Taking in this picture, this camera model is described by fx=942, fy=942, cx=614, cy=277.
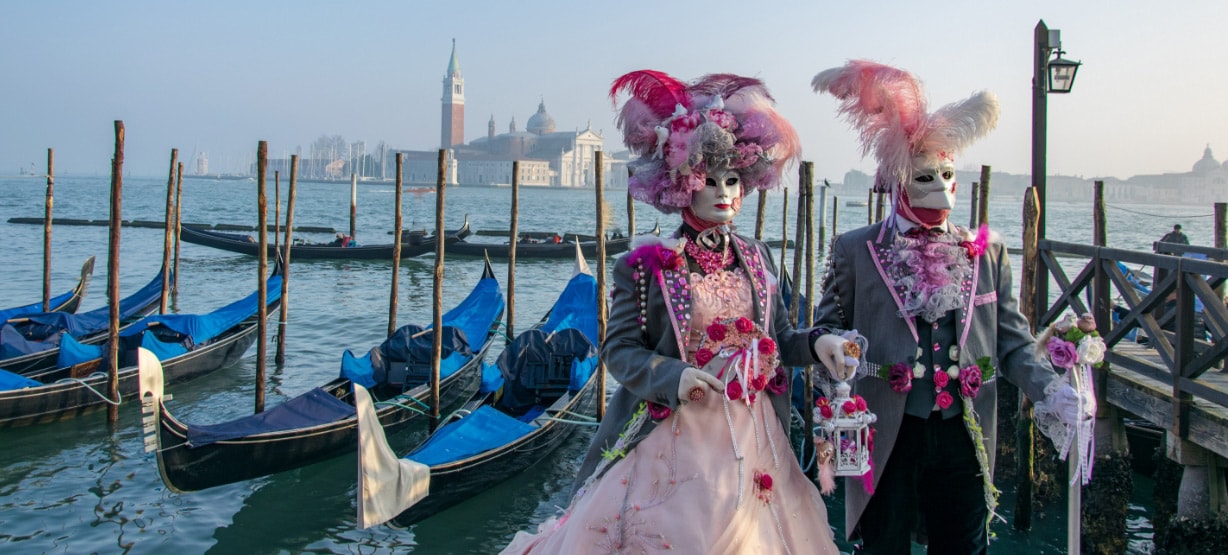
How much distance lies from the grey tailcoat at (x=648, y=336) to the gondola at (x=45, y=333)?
6464mm

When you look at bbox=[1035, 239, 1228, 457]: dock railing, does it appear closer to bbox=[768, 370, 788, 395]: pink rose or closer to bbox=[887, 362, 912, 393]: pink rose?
bbox=[887, 362, 912, 393]: pink rose

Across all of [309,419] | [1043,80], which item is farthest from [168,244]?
[1043,80]

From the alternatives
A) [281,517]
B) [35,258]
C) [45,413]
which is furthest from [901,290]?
[35,258]

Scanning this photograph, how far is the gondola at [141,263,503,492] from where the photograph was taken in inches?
198

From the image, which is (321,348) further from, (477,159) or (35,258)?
(477,159)

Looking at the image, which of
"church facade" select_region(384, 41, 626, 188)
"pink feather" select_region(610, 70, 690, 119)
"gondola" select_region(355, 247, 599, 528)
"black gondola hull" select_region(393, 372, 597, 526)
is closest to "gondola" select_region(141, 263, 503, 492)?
"gondola" select_region(355, 247, 599, 528)

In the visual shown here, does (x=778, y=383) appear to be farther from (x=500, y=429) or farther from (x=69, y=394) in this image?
(x=69, y=394)

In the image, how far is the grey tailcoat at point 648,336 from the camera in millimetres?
2021

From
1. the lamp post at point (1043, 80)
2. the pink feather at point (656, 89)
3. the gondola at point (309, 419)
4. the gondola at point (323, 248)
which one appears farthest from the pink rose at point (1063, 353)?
the gondola at point (323, 248)

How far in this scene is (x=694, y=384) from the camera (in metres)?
1.87

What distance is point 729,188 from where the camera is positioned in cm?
Result: 211

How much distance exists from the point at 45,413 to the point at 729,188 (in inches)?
253

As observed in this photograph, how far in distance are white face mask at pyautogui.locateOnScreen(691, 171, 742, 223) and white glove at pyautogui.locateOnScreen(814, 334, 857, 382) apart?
1.16 ft

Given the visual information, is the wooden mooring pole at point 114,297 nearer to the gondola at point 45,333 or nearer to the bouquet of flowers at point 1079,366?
the gondola at point 45,333
